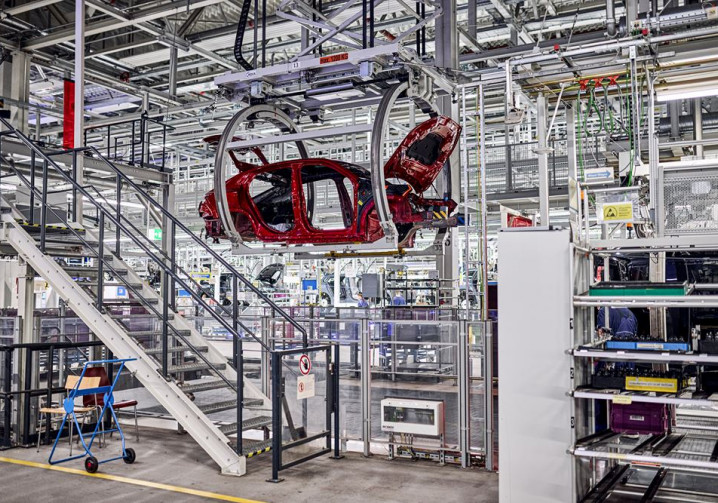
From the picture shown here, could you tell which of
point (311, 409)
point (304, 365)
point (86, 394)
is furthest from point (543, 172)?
point (86, 394)

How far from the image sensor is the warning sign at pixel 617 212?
6027 mm

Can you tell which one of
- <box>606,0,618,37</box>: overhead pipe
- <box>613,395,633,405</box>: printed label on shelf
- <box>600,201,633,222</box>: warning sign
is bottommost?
<box>613,395,633,405</box>: printed label on shelf

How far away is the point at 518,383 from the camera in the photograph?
553 centimetres

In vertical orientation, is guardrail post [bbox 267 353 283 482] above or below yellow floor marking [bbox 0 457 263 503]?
above

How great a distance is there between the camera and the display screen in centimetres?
750

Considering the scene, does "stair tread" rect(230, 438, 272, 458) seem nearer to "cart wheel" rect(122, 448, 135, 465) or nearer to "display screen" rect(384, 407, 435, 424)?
"cart wheel" rect(122, 448, 135, 465)

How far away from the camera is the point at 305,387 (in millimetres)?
7297

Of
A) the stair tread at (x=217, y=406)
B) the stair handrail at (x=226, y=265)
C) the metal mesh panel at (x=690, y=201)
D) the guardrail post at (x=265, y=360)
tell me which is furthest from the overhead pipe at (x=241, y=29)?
the metal mesh panel at (x=690, y=201)

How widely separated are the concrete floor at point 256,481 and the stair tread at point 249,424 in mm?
430

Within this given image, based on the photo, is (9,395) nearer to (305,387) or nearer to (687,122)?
(305,387)

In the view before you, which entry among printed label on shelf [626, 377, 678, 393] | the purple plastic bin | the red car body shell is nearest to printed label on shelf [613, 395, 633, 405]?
printed label on shelf [626, 377, 678, 393]

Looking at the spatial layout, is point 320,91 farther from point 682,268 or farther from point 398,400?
point 682,268

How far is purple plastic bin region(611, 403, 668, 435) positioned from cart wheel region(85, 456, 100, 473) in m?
5.05

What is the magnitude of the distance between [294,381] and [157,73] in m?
8.85
